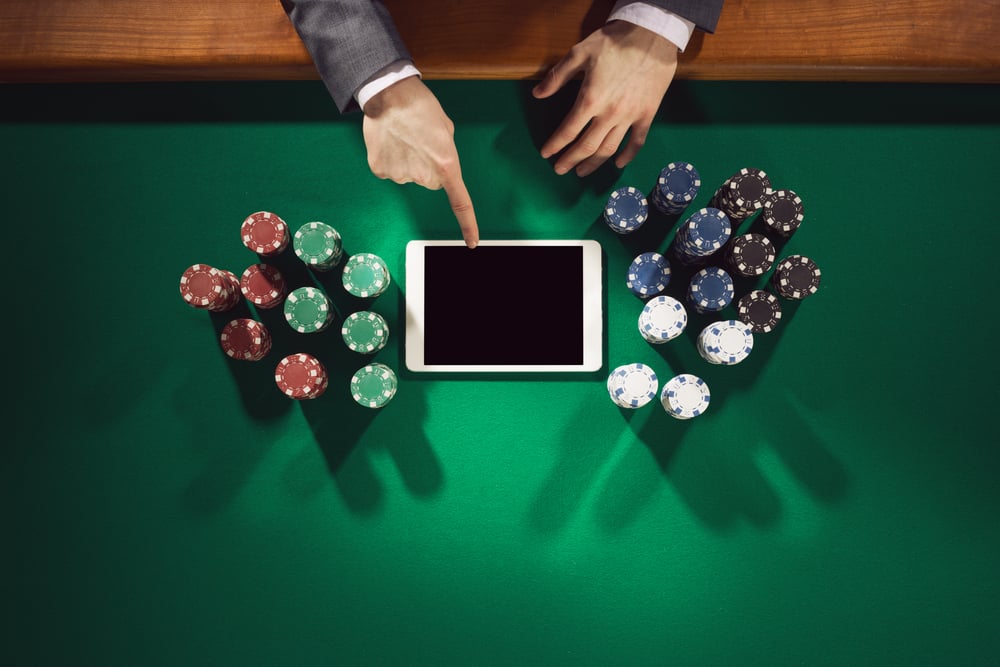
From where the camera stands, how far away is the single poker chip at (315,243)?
75.4 inches

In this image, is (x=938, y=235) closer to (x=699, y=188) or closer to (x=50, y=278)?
(x=699, y=188)

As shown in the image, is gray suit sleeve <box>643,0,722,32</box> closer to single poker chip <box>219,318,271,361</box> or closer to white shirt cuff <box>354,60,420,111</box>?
white shirt cuff <box>354,60,420,111</box>

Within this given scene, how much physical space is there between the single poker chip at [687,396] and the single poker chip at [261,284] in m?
1.30

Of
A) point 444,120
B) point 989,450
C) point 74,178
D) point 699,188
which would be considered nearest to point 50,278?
point 74,178

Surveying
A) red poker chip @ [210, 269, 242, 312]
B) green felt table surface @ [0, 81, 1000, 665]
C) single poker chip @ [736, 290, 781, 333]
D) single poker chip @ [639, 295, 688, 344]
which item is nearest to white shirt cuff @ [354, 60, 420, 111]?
green felt table surface @ [0, 81, 1000, 665]

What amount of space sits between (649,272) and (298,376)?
1.16 metres

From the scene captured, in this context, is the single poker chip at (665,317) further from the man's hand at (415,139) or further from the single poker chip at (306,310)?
the single poker chip at (306,310)

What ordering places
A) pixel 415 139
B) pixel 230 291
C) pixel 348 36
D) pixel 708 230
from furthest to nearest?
pixel 230 291
pixel 708 230
pixel 415 139
pixel 348 36

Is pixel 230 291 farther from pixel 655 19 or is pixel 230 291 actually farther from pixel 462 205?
pixel 655 19

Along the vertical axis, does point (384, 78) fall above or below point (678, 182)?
above

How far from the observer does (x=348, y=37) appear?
1.64 metres

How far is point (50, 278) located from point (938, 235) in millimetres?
2989

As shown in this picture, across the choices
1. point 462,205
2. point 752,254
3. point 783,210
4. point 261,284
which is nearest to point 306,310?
point 261,284

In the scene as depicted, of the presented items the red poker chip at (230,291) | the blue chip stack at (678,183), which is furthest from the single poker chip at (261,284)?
the blue chip stack at (678,183)
